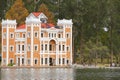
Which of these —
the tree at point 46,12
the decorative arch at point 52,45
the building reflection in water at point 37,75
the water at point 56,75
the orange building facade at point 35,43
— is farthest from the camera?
the tree at point 46,12

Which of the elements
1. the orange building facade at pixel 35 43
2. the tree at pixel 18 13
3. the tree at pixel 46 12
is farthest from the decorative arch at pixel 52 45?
the tree at pixel 46 12

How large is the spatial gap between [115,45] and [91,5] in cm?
780

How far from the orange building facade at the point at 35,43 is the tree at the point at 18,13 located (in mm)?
9424

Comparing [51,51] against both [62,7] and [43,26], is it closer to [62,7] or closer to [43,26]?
[43,26]

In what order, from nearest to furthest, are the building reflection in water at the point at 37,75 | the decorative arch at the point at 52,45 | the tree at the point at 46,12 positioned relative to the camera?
the building reflection in water at the point at 37,75, the decorative arch at the point at 52,45, the tree at the point at 46,12

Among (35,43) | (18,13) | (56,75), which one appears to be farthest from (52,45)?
(56,75)

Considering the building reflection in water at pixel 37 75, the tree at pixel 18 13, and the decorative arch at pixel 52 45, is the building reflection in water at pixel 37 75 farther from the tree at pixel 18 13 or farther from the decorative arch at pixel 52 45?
the tree at pixel 18 13

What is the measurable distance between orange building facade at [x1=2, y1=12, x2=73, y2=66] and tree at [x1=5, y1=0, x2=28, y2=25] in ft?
30.9

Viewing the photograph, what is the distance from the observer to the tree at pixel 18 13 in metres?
97.9

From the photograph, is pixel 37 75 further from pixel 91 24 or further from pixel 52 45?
pixel 91 24

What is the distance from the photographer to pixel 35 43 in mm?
86375

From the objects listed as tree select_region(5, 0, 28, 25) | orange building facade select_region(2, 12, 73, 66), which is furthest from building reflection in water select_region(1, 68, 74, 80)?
tree select_region(5, 0, 28, 25)

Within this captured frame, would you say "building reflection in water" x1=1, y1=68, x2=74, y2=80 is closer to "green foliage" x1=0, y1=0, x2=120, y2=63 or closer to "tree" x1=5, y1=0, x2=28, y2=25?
"green foliage" x1=0, y1=0, x2=120, y2=63

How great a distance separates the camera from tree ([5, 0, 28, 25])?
97.9 m
